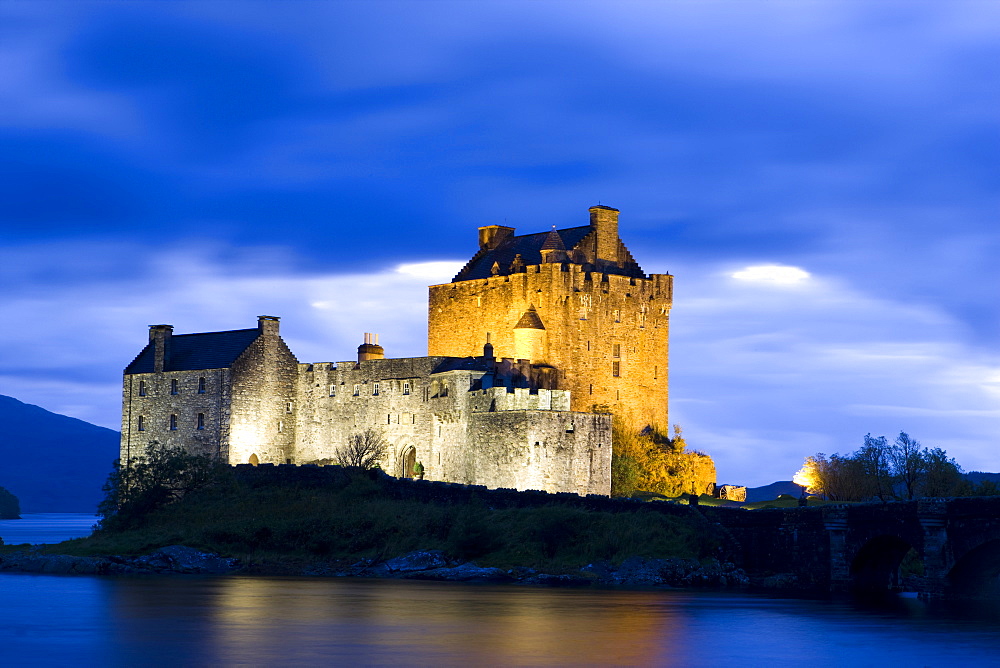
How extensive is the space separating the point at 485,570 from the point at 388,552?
5.99 meters

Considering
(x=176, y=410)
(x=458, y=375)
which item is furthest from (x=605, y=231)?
(x=176, y=410)

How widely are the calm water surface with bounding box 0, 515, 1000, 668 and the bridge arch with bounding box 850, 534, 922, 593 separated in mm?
2813

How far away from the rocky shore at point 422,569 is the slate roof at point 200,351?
14.9 meters

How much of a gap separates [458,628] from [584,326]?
4083 centimetres

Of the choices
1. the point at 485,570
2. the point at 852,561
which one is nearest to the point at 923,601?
the point at 852,561

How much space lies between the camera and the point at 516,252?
86812 mm

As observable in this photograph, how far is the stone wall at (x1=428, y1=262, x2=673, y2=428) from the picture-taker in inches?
3187

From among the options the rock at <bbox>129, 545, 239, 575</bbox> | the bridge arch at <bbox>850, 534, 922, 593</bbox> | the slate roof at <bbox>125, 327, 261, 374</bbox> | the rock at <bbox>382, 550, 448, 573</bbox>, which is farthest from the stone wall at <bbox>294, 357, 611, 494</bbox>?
the bridge arch at <bbox>850, 534, 922, 593</bbox>

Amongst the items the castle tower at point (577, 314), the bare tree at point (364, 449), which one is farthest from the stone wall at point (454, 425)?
the castle tower at point (577, 314)

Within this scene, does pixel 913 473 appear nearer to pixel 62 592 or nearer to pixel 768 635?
pixel 768 635

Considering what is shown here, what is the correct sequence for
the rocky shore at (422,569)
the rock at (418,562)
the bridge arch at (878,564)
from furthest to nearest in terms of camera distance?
the rock at (418,562)
the rocky shore at (422,569)
the bridge arch at (878,564)

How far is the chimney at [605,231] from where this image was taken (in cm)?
8494

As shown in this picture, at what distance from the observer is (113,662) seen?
34688 millimetres

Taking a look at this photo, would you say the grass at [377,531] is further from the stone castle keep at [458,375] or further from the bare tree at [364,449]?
the stone castle keep at [458,375]
